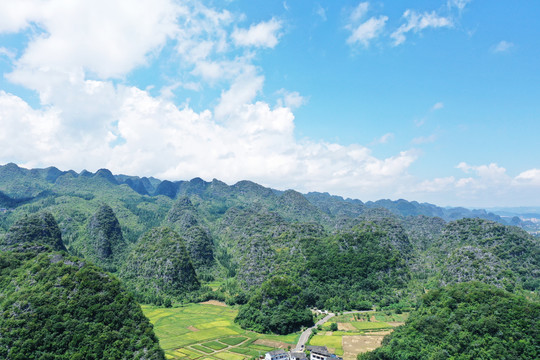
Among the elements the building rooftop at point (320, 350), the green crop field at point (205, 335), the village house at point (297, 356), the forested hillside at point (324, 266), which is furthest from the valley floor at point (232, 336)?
the village house at point (297, 356)

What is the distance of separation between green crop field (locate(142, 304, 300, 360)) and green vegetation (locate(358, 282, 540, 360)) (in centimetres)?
3309

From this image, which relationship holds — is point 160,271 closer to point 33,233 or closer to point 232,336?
point 33,233

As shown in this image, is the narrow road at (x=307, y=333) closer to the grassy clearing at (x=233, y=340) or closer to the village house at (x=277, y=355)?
the village house at (x=277, y=355)

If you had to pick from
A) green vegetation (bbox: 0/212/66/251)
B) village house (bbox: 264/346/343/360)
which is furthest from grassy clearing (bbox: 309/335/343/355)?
green vegetation (bbox: 0/212/66/251)

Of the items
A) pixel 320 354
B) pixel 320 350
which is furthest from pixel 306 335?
pixel 320 354

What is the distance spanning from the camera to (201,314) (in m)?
116

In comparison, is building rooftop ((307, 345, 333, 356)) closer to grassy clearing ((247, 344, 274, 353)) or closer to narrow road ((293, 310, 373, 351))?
narrow road ((293, 310, 373, 351))

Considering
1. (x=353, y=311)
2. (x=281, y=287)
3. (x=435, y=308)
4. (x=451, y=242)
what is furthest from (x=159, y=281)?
(x=451, y=242)

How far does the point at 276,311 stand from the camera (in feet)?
339

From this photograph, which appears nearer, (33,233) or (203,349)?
(203,349)

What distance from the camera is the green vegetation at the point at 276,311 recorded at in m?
98.6

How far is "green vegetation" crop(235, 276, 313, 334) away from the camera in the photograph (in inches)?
3883

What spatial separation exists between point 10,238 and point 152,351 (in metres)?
118

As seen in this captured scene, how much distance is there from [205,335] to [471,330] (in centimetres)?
7392
